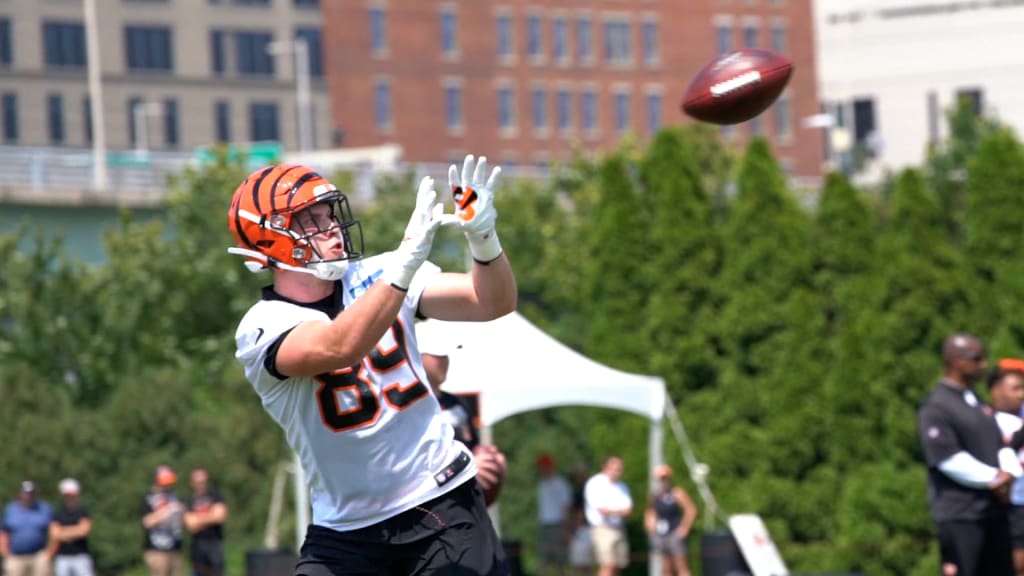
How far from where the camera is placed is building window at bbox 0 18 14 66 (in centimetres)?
6316

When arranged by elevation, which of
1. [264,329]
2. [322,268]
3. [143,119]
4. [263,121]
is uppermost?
[143,119]

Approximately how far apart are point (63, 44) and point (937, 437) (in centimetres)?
5788

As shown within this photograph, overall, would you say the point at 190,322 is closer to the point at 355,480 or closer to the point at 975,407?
the point at 975,407

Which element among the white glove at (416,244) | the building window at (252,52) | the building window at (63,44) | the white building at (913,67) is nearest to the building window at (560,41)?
the white building at (913,67)

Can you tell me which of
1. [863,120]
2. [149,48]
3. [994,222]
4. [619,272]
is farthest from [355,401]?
[863,120]

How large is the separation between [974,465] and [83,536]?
479 inches

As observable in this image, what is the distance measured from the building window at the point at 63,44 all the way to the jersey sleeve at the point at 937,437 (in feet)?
188

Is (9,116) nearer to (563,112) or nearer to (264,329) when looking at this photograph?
(563,112)

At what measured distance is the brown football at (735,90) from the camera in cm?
707

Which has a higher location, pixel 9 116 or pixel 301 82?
pixel 301 82

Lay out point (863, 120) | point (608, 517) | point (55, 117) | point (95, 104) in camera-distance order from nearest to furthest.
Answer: point (608, 517)
point (95, 104)
point (55, 117)
point (863, 120)

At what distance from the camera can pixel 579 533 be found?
1992 cm

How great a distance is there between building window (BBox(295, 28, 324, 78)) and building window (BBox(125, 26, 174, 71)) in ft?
16.3

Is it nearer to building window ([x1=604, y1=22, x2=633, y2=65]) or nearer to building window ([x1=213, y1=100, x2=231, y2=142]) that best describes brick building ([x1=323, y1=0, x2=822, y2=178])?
building window ([x1=604, y1=22, x2=633, y2=65])
